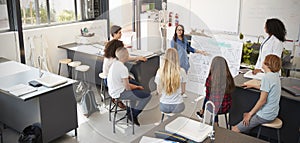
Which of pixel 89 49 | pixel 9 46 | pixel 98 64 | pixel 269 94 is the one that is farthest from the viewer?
pixel 89 49

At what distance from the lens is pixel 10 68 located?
3359 mm

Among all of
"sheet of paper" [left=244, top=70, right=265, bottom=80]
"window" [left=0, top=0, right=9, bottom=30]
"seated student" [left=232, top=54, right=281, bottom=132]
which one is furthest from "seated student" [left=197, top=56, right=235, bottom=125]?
"window" [left=0, top=0, right=9, bottom=30]

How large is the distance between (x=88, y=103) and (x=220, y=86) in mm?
1723

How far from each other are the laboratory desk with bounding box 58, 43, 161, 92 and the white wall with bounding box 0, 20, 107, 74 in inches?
5.1

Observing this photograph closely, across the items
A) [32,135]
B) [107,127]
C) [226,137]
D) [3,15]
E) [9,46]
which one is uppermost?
[3,15]

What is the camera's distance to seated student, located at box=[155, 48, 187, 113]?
8.16 feet

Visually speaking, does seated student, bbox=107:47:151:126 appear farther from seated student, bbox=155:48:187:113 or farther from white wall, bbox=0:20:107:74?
white wall, bbox=0:20:107:74

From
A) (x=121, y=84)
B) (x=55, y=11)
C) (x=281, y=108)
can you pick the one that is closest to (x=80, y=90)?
(x=121, y=84)

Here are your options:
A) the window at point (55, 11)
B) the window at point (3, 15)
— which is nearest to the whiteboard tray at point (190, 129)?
the window at point (3, 15)

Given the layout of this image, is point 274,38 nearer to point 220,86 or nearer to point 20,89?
point 220,86

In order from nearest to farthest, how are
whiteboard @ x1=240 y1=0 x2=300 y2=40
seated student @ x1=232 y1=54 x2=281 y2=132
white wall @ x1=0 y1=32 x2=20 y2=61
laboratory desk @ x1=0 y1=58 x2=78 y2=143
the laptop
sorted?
1. seated student @ x1=232 y1=54 x2=281 y2=132
2. the laptop
3. laboratory desk @ x1=0 y1=58 x2=78 y2=143
4. white wall @ x1=0 y1=32 x2=20 y2=61
5. whiteboard @ x1=240 y1=0 x2=300 y2=40

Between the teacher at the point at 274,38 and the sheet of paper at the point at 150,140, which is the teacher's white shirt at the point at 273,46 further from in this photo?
the sheet of paper at the point at 150,140

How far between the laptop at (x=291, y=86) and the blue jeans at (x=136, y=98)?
1.28 meters

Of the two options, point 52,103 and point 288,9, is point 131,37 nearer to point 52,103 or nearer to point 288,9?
point 52,103
